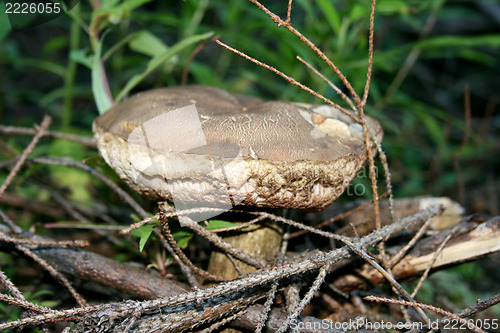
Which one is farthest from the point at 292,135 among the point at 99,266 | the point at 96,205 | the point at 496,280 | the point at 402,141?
the point at 402,141

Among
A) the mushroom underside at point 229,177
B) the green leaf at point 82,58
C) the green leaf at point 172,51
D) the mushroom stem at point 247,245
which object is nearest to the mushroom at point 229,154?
the mushroom underside at point 229,177

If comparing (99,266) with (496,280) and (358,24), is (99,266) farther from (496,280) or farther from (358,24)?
(496,280)

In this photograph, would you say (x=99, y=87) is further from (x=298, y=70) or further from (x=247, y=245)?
(x=298, y=70)

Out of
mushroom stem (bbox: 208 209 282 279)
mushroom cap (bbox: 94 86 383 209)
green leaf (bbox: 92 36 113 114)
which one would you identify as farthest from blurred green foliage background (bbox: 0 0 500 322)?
mushroom stem (bbox: 208 209 282 279)

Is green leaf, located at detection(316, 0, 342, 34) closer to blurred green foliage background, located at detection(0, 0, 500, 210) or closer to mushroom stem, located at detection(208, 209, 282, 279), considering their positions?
blurred green foliage background, located at detection(0, 0, 500, 210)

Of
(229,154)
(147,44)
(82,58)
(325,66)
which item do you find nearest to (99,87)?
(82,58)

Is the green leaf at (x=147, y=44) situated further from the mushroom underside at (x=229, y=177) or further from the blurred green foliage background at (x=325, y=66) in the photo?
the mushroom underside at (x=229, y=177)

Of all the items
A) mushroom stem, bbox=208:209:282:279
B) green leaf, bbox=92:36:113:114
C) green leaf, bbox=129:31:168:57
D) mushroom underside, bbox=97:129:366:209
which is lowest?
mushroom stem, bbox=208:209:282:279
